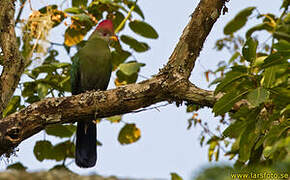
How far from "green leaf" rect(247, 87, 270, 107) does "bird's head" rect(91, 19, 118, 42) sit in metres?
1.85

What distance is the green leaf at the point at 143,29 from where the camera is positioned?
3.64 m

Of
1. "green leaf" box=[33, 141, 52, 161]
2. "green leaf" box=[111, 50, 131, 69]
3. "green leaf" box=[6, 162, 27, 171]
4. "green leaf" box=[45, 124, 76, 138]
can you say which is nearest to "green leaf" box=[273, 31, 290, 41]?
"green leaf" box=[111, 50, 131, 69]

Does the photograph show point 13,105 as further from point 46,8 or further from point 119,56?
point 119,56

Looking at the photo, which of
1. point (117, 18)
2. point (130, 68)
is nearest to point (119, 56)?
point (117, 18)

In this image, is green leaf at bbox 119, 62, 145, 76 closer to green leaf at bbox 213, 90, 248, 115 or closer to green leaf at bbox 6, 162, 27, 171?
green leaf at bbox 213, 90, 248, 115

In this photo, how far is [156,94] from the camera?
2.78 metres

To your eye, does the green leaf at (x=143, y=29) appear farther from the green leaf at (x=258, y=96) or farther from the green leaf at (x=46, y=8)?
the green leaf at (x=258, y=96)

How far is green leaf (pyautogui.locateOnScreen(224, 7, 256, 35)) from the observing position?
391 centimetres

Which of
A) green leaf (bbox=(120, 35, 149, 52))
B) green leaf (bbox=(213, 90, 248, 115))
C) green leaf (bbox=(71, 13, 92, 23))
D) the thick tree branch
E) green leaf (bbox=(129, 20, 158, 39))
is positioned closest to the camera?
green leaf (bbox=(213, 90, 248, 115))

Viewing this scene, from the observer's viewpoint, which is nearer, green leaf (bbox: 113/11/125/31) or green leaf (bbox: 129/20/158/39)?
green leaf (bbox: 129/20/158/39)

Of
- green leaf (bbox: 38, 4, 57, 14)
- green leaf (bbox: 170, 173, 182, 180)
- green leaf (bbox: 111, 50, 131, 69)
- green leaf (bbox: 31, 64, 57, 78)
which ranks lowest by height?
green leaf (bbox: 170, 173, 182, 180)

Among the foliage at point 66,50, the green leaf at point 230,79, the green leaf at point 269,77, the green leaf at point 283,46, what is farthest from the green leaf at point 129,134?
the green leaf at point 283,46

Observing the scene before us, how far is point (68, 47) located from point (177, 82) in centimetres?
161

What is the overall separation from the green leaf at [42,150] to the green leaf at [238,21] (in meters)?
2.00
